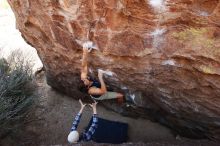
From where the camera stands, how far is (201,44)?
493cm

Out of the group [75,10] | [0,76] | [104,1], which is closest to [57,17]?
[75,10]

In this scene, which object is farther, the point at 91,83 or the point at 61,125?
the point at 61,125

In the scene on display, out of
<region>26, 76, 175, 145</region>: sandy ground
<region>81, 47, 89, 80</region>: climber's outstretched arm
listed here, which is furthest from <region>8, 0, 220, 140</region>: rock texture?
<region>26, 76, 175, 145</region>: sandy ground

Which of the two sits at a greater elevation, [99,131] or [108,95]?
[108,95]

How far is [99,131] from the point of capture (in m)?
6.94

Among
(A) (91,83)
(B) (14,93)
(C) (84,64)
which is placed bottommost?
(B) (14,93)

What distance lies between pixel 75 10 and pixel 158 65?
4.72 ft

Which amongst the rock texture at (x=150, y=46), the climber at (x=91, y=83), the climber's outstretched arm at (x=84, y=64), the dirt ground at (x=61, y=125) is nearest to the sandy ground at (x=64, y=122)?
the dirt ground at (x=61, y=125)

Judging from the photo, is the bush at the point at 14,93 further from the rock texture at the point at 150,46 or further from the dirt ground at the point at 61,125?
the rock texture at the point at 150,46

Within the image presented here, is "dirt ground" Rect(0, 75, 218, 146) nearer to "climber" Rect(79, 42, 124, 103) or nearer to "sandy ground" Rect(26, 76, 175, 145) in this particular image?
"sandy ground" Rect(26, 76, 175, 145)

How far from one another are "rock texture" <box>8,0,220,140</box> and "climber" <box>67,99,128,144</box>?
556 mm

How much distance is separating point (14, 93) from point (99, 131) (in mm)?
1880

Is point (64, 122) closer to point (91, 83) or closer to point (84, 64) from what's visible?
point (91, 83)

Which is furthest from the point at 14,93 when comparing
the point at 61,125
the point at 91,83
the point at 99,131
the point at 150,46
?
the point at 150,46
